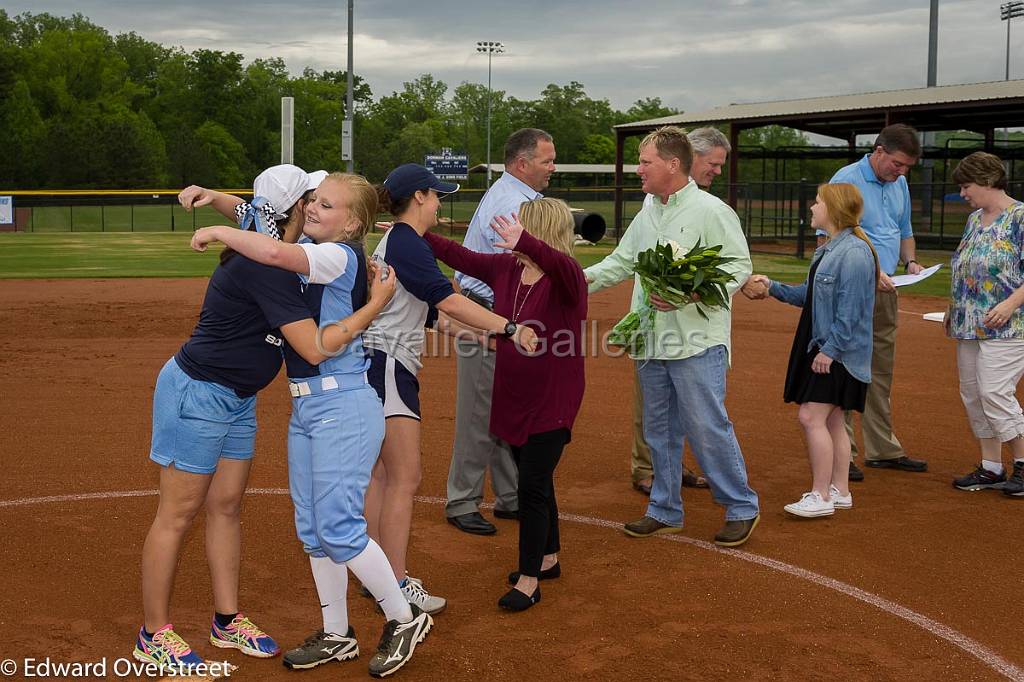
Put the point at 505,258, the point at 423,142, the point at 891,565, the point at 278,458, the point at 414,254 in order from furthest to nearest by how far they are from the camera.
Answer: the point at 423,142, the point at 278,458, the point at 891,565, the point at 505,258, the point at 414,254

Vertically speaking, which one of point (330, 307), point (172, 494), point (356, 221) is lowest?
point (172, 494)

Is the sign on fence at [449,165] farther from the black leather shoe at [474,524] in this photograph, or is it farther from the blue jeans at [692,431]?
the blue jeans at [692,431]

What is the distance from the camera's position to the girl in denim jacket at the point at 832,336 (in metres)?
6.57

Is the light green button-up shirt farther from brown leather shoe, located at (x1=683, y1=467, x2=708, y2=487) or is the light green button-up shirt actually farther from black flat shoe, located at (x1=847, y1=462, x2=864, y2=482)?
black flat shoe, located at (x1=847, y1=462, x2=864, y2=482)

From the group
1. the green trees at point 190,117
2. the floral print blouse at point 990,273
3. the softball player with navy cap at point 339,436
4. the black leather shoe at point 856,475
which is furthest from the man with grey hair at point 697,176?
the green trees at point 190,117

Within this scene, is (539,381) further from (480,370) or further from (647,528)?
(647,528)

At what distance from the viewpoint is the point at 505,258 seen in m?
5.36

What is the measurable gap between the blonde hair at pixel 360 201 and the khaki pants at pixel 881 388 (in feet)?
15.8

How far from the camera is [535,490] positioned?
5.12 m

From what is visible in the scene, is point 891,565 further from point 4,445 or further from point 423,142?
point 423,142

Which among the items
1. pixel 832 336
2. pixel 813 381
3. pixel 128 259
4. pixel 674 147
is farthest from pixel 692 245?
pixel 128 259

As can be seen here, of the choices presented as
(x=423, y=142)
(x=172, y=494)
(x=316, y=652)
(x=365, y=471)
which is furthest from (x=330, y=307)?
(x=423, y=142)

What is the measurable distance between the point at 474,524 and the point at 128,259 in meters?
24.6

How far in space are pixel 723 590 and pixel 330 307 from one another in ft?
8.49
